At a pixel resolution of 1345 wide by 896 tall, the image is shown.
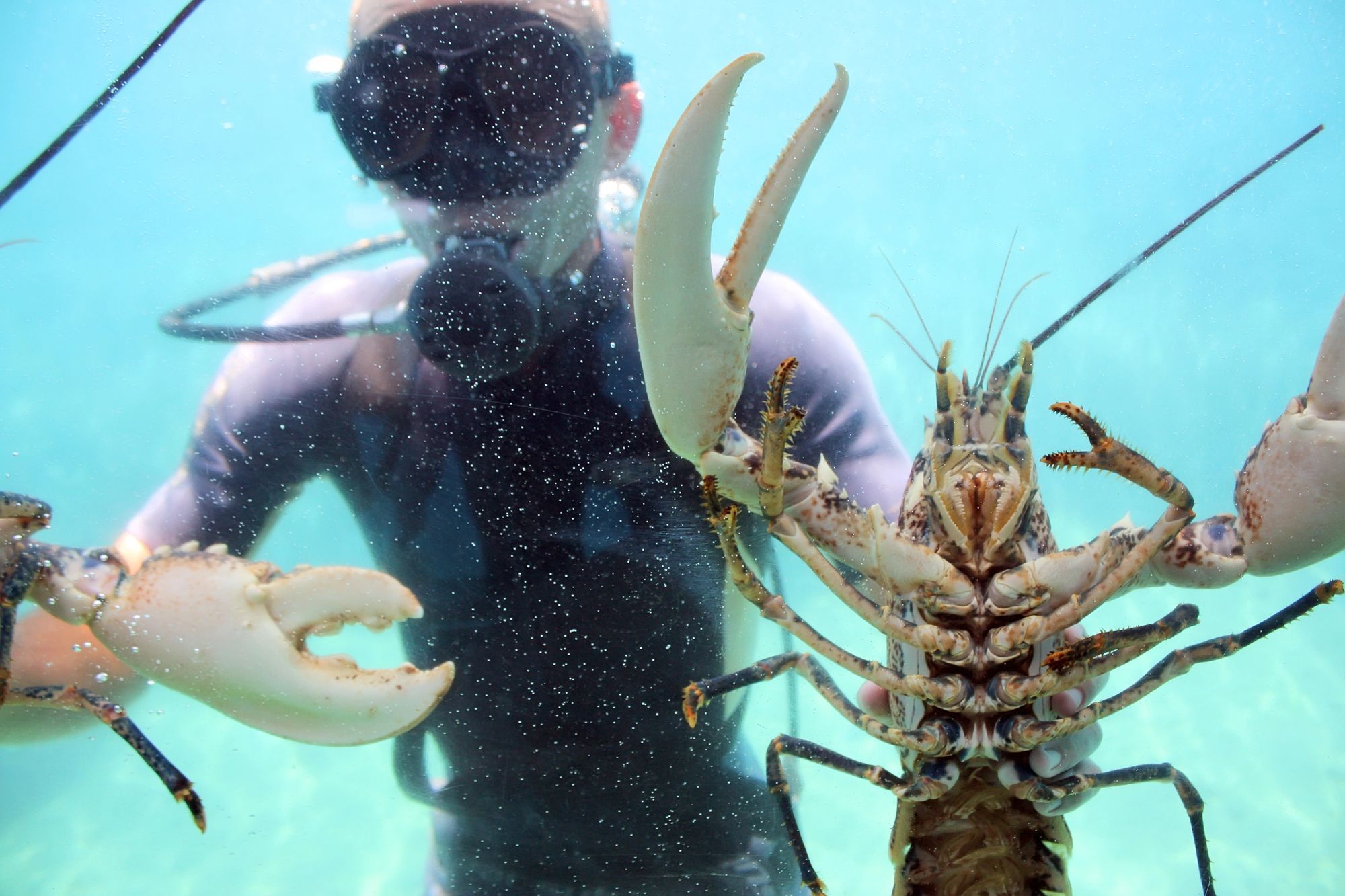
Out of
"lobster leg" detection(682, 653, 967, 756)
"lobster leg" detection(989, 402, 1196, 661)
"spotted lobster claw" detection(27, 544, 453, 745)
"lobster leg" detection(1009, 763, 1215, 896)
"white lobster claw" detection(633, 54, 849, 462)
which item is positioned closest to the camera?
"white lobster claw" detection(633, 54, 849, 462)

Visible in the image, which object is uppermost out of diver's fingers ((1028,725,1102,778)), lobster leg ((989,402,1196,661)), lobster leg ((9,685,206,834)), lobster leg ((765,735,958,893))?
lobster leg ((989,402,1196,661))

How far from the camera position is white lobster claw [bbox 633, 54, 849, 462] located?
3.52ft

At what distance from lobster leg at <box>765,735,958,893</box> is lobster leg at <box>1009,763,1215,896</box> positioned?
0.60ft

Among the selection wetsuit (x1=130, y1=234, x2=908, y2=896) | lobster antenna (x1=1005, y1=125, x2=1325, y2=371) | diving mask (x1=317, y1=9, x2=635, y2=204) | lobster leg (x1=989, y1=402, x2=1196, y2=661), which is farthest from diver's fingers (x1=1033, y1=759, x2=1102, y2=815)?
diving mask (x1=317, y1=9, x2=635, y2=204)

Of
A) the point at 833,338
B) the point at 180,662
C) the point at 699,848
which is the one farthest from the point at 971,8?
the point at 180,662

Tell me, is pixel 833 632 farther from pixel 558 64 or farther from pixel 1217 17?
pixel 1217 17

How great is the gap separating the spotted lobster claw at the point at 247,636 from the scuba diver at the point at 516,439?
2.85 ft

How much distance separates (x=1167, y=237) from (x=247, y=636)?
8.09 feet

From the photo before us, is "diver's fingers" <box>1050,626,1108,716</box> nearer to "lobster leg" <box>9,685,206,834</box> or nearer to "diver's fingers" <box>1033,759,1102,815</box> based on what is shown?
"diver's fingers" <box>1033,759,1102,815</box>

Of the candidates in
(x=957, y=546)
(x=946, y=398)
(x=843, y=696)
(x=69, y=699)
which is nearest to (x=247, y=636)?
(x=69, y=699)

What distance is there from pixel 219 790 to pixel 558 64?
7222 mm

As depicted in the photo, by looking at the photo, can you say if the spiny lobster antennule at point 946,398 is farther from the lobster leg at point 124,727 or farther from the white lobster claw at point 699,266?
the lobster leg at point 124,727

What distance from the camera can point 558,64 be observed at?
1982 millimetres

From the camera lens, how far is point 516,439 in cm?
220
